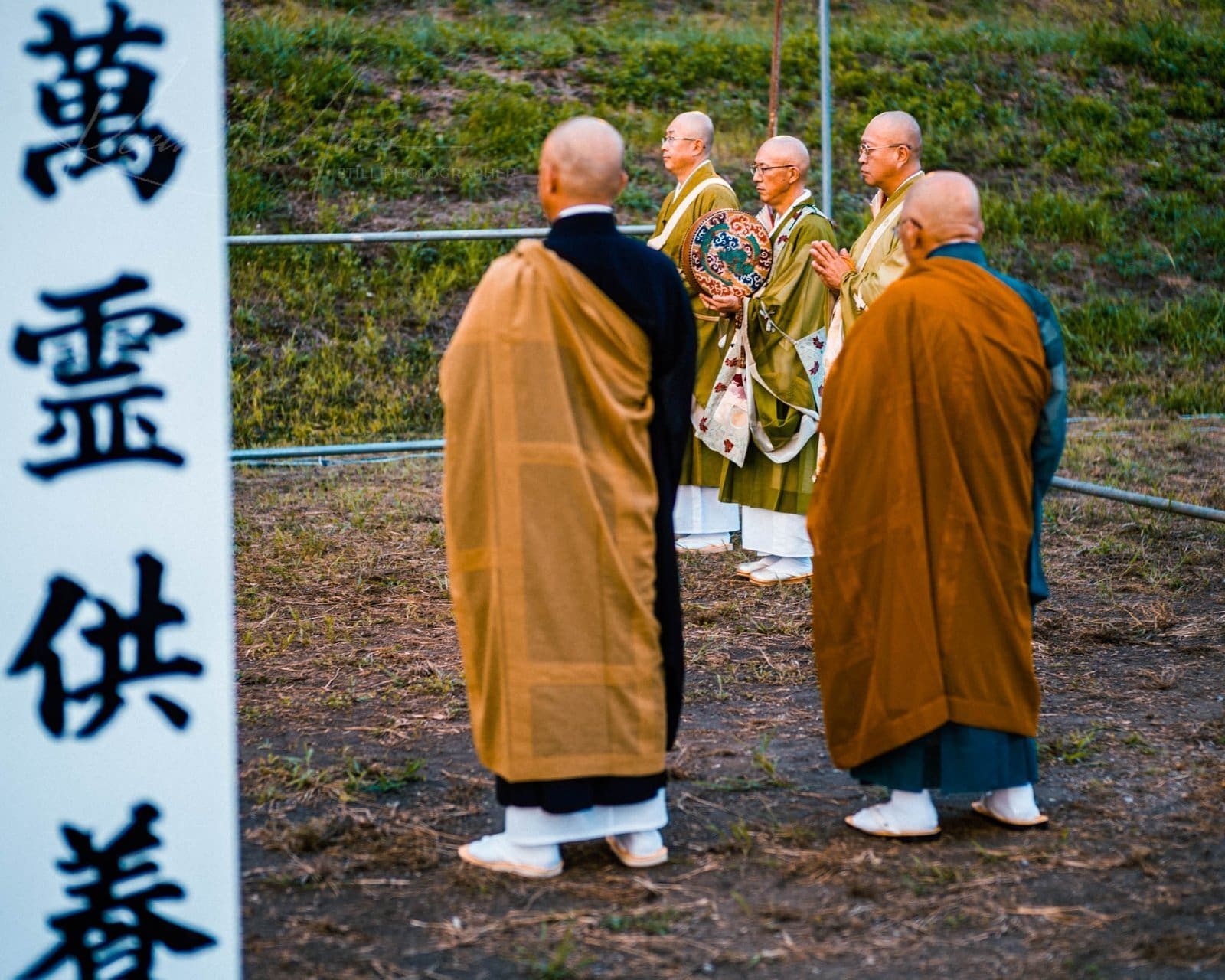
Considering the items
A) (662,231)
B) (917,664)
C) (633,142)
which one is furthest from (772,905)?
(633,142)

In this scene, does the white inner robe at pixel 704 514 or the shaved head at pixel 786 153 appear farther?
the white inner robe at pixel 704 514

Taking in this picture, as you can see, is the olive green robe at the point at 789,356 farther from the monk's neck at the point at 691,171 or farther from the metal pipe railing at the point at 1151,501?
the metal pipe railing at the point at 1151,501

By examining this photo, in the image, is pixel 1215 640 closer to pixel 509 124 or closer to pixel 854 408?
pixel 854 408

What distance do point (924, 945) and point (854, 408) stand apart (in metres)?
1.29

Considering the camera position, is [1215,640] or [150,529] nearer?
[150,529]

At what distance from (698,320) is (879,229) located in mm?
1345

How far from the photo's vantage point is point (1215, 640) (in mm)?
5301

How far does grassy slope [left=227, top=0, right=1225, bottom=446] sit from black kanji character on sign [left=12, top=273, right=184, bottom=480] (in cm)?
758

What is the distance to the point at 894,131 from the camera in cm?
500

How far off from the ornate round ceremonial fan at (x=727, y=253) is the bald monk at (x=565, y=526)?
8.13ft

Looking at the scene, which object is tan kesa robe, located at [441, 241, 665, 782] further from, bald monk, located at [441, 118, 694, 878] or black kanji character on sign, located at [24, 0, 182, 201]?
black kanji character on sign, located at [24, 0, 182, 201]

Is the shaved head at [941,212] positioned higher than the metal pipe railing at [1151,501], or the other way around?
the shaved head at [941,212]

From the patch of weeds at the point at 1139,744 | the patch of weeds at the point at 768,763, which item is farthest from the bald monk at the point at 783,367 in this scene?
the patch of weeds at the point at 1139,744

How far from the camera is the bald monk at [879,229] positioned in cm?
504
